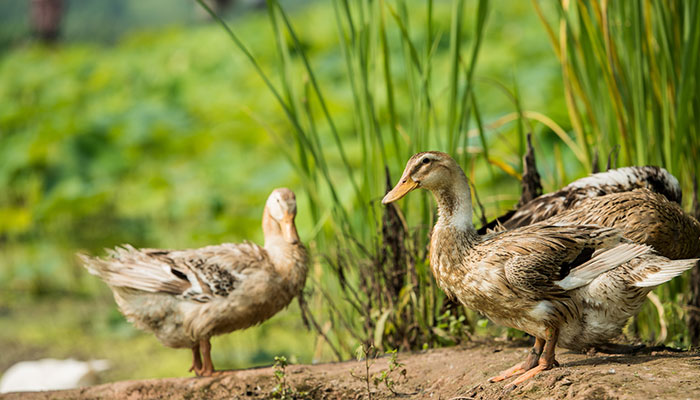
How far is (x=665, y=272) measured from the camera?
2.75m

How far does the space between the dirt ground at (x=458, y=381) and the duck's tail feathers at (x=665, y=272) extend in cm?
30

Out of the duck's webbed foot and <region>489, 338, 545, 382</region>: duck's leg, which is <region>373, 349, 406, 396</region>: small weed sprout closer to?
<region>489, 338, 545, 382</region>: duck's leg

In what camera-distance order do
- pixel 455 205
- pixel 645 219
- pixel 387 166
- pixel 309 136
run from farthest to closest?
pixel 309 136
pixel 387 166
pixel 645 219
pixel 455 205

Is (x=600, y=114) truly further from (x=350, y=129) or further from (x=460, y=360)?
(x=350, y=129)

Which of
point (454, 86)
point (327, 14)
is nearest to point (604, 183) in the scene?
point (454, 86)

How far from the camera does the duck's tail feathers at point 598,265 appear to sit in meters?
2.82

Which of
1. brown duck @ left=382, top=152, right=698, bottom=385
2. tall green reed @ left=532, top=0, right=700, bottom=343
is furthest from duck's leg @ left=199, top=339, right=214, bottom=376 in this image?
tall green reed @ left=532, top=0, right=700, bottom=343

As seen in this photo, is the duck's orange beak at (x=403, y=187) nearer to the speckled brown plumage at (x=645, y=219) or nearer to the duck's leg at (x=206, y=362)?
the speckled brown plumage at (x=645, y=219)

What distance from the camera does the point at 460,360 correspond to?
334cm

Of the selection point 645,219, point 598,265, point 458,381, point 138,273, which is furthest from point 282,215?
→ point 645,219

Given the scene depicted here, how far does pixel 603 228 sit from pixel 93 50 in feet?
39.6

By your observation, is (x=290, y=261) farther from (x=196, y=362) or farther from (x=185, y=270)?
(x=196, y=362)

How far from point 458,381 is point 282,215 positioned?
3.82 feet

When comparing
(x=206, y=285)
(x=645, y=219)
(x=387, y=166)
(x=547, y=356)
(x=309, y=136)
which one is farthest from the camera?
(x=309, y=136)
